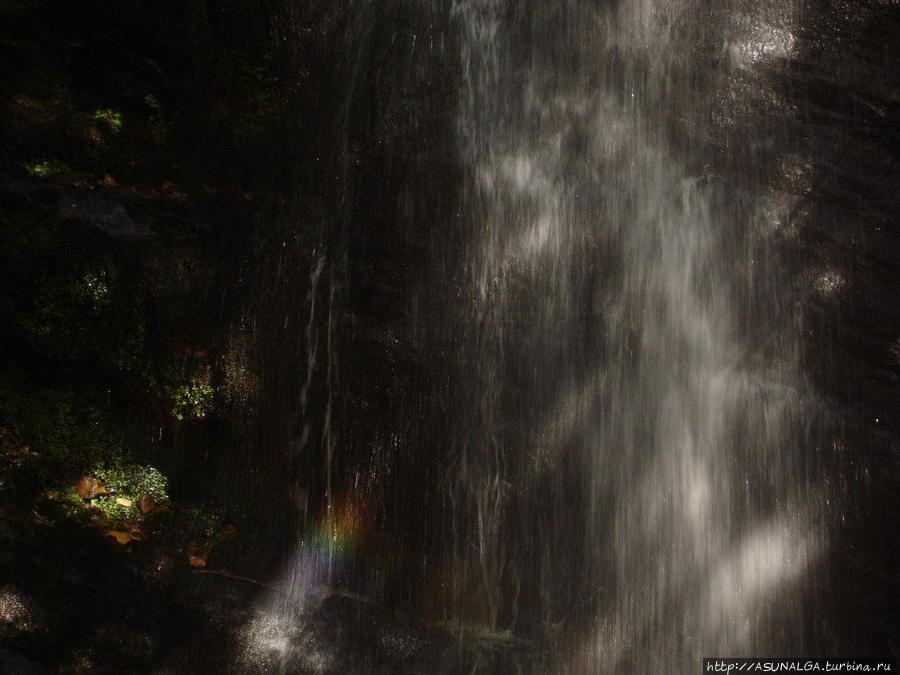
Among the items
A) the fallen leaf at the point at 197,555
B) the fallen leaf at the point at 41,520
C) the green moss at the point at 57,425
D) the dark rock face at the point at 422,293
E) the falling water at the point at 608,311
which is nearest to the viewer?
the fallen leaf at the point at 41,520

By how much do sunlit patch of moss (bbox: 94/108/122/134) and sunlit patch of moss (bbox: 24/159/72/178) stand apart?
0.42 m

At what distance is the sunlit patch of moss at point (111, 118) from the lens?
192 inches

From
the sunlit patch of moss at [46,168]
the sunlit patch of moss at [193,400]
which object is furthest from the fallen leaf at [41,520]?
the sunlit patch of moss at [46,168]

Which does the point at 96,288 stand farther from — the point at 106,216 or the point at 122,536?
the point at 122,536

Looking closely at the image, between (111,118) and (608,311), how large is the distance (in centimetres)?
401

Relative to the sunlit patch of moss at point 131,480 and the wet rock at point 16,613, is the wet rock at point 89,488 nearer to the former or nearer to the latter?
the sunlit patch of moss at point 131,480

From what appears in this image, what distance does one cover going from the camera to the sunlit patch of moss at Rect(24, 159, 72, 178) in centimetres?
471

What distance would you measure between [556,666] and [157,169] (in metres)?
4.78

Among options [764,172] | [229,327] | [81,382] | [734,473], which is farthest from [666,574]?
[81,382]

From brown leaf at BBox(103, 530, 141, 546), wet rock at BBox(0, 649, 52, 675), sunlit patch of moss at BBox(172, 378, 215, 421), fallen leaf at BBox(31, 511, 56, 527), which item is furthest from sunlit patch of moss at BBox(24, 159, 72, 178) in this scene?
wet rock at BBox(0, 649, 52, 675)

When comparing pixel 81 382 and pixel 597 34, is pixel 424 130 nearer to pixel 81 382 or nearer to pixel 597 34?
pixel 597 34

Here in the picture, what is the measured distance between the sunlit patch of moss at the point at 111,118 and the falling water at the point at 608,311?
8.36 ft

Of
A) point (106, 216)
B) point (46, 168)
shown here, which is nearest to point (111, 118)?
point (46, 168)

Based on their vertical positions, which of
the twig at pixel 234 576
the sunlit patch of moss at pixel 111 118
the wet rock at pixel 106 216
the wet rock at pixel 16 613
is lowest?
the wet rock at pixel 16 613
